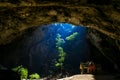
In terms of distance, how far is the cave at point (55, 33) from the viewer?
10.4 metres

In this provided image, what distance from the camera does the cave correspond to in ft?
34.0

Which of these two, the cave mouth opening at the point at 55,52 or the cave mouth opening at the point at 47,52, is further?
the cave mouth opening at the point at 55,52

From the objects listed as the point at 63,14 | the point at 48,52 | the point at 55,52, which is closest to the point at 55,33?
the point at 55,52

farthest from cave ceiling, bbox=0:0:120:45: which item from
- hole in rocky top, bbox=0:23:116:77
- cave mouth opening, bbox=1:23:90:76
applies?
cave mouth opening, bbox=1:23:90:76

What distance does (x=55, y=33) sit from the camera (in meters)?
37.6

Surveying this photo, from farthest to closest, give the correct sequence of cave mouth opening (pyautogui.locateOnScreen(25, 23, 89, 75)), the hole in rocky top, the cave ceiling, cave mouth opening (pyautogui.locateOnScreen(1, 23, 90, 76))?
cave mouth opening (pyautogui.locateOnScreen(25, 23, 89, 75)) → cave mouth opening (pyautogui.locateOnScreen(1, 23, 90, 76)) → the hole in rocky top → the cave ceiling

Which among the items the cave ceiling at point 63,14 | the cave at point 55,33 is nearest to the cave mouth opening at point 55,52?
the cave at point 55,33

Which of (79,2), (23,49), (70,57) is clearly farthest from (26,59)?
(79,2)

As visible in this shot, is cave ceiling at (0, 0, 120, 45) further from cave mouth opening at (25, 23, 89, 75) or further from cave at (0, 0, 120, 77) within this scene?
cave mouth opening at (25, 23, 89, 75)

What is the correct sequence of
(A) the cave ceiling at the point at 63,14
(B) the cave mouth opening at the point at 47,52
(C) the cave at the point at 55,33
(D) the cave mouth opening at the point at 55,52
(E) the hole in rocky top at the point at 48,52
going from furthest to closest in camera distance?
(D) the cave mouth opening at the point at 55,52
(B) the cave mouth opening at the point at 47,52
(E) the hole in rocky top at the point at 48,52
(C) the cave at the point at 55,33
(A) the cave ceiling at the point at 63,14

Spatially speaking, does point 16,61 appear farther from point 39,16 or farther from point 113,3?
point 113,3

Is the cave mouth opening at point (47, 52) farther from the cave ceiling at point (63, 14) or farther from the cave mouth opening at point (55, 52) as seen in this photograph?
the cave ceiling at point (63, 14)

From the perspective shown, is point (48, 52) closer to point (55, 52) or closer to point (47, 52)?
point (47, 52)

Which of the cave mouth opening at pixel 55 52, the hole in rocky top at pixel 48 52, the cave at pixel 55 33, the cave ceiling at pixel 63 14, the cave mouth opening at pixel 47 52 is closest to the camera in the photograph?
the cave ceiling at pixel 63 14
